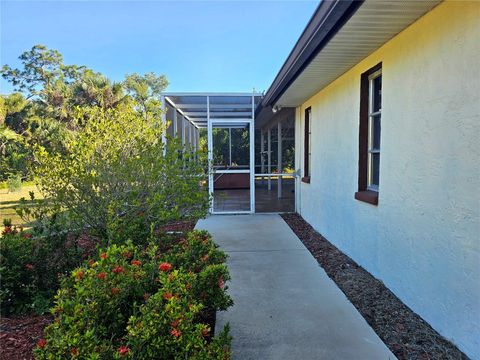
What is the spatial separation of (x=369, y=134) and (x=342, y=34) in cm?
165

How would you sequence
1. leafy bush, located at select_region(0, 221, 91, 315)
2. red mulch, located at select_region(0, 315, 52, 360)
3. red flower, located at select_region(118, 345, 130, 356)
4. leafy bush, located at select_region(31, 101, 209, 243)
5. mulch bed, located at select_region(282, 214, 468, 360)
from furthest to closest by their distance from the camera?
leafy bush, located at select_region(31, 101, 209, 243) → leafy bush, located at select_region(0, 221, 91, 315) → mulch bed, located at select_region(282, 214, 468, 360) → red mulch, located at select_region(0, 315, 52, 360) → red flower, located at select_region(118, 345, 130, 356)

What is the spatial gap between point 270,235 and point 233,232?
2.67 ft

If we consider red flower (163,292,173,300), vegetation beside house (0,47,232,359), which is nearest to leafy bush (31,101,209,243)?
vegetation beside house (0,47,232,359)

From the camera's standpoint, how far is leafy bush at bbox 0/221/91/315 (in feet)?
9.20

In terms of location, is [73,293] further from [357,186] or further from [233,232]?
[233,232]

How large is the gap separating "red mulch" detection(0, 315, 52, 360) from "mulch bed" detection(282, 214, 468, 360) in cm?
271

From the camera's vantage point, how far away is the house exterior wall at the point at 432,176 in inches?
98.7

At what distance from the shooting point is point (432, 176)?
300 centimetres

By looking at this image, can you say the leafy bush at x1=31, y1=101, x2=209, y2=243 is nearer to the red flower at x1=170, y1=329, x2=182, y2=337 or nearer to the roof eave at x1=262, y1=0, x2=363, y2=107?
the red flower at x1=170, y1=329, x2=182, y2=337

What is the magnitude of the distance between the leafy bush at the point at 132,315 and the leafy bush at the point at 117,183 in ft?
4.10

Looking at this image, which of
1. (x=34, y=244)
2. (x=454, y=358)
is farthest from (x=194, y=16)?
(x=454, y=358)

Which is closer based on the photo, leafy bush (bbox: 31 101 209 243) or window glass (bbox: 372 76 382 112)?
leafy bush (bbox: 31 101 209 243)

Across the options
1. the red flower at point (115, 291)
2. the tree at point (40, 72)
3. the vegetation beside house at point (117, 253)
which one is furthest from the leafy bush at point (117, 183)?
the tree at point (40, 72)

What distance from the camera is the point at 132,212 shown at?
3.87 meters
